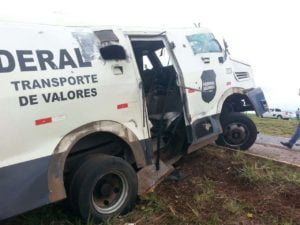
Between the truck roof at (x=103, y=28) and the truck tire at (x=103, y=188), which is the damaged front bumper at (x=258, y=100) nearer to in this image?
the truck roof at (x=103, y=28)

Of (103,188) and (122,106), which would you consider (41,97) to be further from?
(103,188)

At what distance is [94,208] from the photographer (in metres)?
4.55

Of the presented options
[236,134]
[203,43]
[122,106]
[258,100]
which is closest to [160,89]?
[203,43]

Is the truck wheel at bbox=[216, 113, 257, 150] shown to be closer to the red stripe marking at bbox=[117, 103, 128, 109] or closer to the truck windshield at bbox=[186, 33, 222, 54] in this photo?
the truck windshield at bbox=[186, 33, 222, 54]

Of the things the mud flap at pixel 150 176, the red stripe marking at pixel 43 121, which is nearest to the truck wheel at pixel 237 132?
the mud flap at pixel 150 176

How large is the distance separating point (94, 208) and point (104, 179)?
1.20 ft

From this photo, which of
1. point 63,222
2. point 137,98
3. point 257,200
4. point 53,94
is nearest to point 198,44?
point 137,98

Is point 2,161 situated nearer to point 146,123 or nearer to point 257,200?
point 146,123

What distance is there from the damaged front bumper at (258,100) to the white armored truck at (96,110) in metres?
1.01

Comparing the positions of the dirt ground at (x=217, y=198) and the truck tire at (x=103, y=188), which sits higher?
the truck tire at (x=103, y=188)

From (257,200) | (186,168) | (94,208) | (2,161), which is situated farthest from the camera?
(186,168)

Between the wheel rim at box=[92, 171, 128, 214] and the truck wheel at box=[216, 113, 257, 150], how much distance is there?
312cm

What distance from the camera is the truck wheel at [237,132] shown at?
24.2ft

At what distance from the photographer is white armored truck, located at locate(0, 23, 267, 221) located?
3891 millimetres
